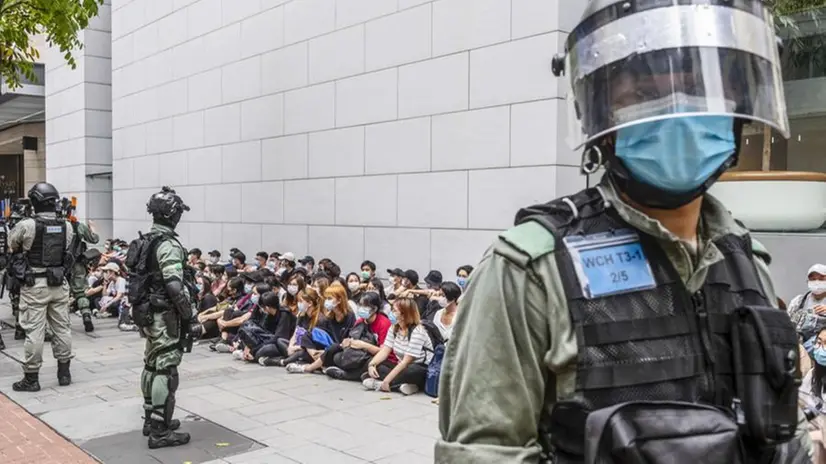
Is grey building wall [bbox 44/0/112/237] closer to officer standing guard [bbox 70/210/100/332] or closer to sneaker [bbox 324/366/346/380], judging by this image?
officer standing guard [bbox 70/210/100/332]

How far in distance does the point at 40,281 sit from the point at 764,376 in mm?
7959

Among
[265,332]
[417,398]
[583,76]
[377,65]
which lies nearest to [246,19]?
[377,65]

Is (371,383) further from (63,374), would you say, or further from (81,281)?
(81,281)

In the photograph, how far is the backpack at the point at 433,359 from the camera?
24.0ft

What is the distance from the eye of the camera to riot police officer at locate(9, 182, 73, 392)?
7.61 meters

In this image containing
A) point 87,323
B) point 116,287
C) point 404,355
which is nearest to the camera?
point 404,355

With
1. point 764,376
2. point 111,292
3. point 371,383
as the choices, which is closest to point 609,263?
point 764,376

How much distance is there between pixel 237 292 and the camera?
1081cm

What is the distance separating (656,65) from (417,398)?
6.27m

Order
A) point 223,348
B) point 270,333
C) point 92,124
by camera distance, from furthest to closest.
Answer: point 92,124 < point 223,348 < point 270,333

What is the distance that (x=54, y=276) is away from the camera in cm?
768

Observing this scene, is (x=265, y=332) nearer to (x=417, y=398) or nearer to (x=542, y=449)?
(x=417, y=398)

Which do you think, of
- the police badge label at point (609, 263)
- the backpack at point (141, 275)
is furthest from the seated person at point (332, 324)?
the police badge label at point (609, 263)

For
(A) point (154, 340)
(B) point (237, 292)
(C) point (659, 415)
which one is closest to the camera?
(C) point (659, 415)
